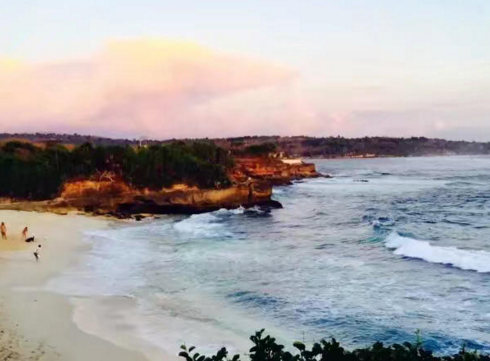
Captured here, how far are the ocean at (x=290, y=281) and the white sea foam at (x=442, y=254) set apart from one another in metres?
0.09

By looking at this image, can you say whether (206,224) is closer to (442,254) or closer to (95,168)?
(95,168)

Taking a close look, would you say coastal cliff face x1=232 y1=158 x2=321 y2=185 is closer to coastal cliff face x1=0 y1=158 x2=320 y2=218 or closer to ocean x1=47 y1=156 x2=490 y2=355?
coastal cliff face x1=0 y1=158 x2=320 y2=218

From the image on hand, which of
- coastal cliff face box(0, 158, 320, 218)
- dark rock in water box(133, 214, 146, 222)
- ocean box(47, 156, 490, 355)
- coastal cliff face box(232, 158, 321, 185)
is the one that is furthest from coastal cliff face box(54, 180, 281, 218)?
coastal cliff face box(232, 158, 321, 185)

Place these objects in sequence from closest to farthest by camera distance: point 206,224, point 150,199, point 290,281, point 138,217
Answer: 1. point 290,281
2. point 206,224
3. point 138,217
4. point 150,199

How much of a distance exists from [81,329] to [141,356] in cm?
264

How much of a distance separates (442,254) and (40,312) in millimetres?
18004

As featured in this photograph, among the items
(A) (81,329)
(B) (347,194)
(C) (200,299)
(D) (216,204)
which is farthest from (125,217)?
(B) (347,194)

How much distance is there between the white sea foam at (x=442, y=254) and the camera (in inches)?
941

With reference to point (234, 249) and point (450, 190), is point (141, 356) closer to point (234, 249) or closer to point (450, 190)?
point (234, 249)

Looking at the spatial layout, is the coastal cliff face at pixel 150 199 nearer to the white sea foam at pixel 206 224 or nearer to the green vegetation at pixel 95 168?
the green vegetation at pixel 95 168

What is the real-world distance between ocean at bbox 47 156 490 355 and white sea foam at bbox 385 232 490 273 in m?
0.09

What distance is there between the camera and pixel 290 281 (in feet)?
69.5

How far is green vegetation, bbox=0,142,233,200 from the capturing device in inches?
1836

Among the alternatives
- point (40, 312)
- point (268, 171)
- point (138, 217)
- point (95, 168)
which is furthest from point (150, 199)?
point (268, 171)
